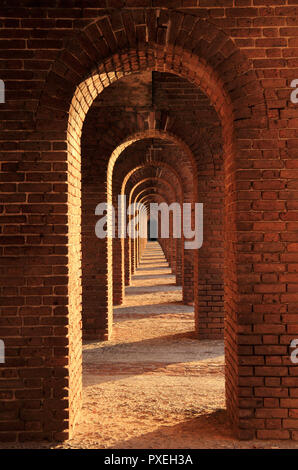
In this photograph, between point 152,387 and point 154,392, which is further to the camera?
point 152,387

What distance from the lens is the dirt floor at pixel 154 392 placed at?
12.6ft

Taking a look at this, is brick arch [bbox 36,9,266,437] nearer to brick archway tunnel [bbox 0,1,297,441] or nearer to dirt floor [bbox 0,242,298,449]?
brick archway tunnel [bbox 0,1,297,441]

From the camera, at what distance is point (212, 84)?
4180 millimetres

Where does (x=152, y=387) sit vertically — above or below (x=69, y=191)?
below

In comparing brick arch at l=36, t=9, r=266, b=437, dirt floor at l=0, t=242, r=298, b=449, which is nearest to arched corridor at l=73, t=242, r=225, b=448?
dirt floor at l=0, t=242, r=298, b=449

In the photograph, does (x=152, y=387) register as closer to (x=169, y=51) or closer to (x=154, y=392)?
(x=154, y=392)

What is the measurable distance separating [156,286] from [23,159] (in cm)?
1138

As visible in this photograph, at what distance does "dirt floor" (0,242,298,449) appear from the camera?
3834mm

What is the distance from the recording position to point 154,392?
16.7 feet

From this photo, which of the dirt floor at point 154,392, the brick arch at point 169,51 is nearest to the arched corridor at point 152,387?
the dirt floor at point 154,392

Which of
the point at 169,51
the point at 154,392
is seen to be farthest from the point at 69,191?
the point at 154,392

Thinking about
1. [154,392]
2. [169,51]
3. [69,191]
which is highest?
[169,51]

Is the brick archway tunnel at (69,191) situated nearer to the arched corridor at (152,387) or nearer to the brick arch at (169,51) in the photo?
the brick arch at (169,51)

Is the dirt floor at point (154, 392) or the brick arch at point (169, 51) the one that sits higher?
the brick arch at point (169, 51)
